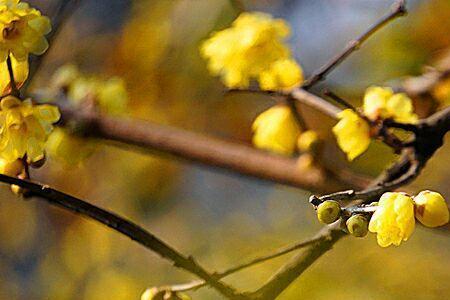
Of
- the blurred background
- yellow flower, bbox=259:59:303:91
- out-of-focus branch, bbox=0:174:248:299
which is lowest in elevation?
the blurred background

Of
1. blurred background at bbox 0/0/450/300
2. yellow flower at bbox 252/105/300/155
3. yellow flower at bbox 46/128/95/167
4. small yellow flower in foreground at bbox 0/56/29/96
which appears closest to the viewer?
small yellow flower in foreground at bbox 0/56/29/96

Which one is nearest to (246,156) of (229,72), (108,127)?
(229,72)

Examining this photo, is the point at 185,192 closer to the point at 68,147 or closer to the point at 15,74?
the point at 68,147

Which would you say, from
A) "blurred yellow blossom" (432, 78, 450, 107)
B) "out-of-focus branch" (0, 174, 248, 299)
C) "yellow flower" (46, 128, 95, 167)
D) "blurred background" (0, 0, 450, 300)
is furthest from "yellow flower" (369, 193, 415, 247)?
"blurred background" (0, 0, 450, 300)

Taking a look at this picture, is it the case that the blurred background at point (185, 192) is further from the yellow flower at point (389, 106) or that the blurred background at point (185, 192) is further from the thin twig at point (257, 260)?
the thin twig at point (257, 260)

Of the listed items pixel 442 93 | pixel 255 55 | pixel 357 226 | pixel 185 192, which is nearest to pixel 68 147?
pixel 255 55

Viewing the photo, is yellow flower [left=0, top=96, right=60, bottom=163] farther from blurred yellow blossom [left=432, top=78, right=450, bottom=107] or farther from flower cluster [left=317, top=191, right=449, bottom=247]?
blurred yellow blossom [left=432, top=78, right=450, bottom=107]

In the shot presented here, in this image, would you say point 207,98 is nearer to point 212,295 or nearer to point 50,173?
point 50,173
